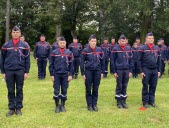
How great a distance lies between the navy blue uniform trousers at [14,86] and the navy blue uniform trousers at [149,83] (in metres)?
3.35

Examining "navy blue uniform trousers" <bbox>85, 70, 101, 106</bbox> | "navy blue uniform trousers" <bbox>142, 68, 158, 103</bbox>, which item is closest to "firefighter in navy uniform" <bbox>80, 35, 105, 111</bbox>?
"navy blue uniform trousers" <bbox>85, 70, 101, 106</bbox>

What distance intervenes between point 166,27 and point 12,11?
17868 millimetres

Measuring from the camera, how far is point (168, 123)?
7.04 metres

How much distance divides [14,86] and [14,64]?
594 mm

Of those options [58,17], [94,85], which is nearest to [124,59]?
[94,85]

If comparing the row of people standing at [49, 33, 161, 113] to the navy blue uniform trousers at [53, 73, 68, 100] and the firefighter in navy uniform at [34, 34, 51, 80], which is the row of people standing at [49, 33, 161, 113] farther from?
the firefighter in navy uniform at [34, 34, 51, 80]

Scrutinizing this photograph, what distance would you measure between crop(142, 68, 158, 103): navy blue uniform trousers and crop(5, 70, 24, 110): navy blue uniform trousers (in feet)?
11.0

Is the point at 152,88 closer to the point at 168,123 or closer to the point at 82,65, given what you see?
the point at 168,123

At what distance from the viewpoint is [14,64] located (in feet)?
23.5

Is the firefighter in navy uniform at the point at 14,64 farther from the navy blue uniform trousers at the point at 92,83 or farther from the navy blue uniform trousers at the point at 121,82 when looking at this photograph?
the navy blue uniform trousers at the point at 121,82

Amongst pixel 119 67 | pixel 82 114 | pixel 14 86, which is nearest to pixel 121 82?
pixel 119 67

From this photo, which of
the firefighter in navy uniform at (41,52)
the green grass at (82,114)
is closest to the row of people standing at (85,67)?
the green grass at (82,114)

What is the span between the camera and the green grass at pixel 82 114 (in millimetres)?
6867

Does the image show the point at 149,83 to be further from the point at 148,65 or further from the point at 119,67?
the point at 119,67
